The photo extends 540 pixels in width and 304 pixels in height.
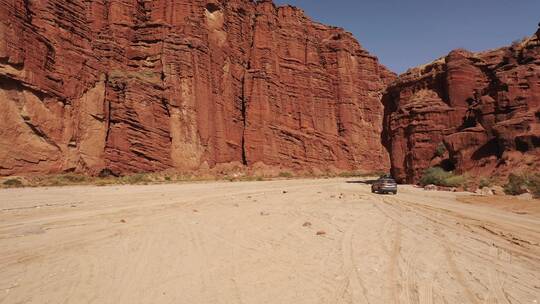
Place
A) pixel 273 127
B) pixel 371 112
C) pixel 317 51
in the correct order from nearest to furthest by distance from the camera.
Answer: pixel 273 127 < pixel 317 51 < pixel 371 112

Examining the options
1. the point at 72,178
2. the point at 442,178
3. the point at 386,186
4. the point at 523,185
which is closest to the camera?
the point at 523,185

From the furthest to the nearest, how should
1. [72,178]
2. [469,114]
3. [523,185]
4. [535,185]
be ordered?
[72,178], [469,114], [523,185], [535,185]

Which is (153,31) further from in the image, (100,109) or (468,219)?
(468,219)

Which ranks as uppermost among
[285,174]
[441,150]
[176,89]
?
[176,89]

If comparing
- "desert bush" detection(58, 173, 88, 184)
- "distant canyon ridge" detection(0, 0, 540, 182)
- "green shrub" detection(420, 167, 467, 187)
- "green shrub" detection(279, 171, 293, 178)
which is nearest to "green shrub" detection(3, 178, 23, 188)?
"distant canyon ridge" detection(0, 0, 540, 182)

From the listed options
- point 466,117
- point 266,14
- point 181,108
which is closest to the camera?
point 466,117

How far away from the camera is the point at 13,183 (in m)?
26.8

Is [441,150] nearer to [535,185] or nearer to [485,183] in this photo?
[485,183]

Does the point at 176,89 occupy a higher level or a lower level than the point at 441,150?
higher

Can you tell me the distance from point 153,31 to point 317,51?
38.0 meters

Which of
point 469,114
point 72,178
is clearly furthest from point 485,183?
point 72,178

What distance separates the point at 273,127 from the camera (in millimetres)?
63344

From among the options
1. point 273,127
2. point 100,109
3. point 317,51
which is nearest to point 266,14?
point 317,51

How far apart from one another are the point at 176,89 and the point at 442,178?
115ft
